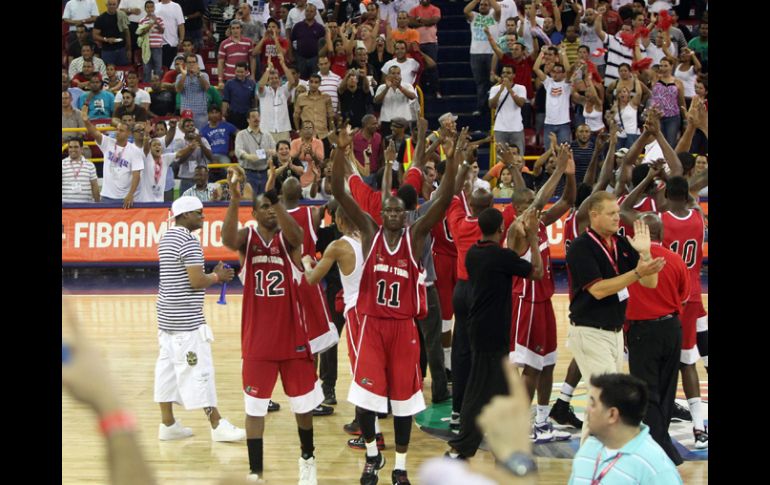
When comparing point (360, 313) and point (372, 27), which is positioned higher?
point (372, 27)

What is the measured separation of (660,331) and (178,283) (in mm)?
3825

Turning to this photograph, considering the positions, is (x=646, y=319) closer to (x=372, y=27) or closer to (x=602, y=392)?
(x=602, y=392)

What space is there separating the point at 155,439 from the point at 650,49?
44.0 feet

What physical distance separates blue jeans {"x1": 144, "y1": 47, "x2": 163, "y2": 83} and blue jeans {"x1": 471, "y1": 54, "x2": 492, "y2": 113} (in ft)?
20.3

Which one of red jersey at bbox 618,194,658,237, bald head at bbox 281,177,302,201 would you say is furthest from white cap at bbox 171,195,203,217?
red jersey at bbox 618,194,658,237

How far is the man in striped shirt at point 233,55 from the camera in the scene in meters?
19.5

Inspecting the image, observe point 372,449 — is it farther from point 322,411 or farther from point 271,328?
point 322,411

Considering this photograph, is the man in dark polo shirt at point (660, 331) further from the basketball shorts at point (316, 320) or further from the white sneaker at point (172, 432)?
the white sneaker at point (172, 432)

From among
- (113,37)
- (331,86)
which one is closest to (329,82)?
(331,86)

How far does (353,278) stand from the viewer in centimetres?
808

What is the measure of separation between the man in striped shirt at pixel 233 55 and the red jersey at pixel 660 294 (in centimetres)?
1321
